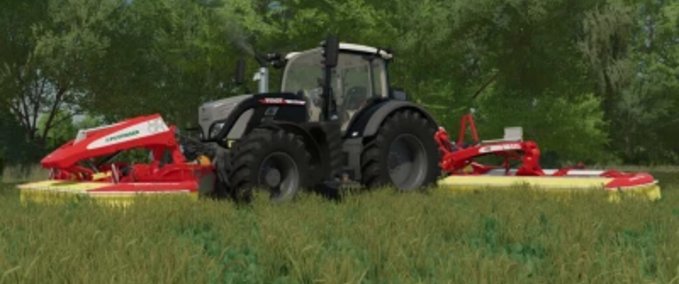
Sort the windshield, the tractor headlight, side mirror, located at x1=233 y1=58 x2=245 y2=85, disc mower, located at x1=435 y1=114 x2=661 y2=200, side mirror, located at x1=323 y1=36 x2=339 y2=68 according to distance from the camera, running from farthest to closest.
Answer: side mirror, located at x1=233 y1=58 x2=245 y2=85
the windshield
disc mower, located at x1=435 y1=114 x2=661 y2=200
the tractor headlight
side mirror, located at x1=323 y1=36 x2=339 y2=68

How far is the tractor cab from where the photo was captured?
9523 mm

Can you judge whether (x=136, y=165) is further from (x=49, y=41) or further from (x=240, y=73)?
(x=49, y=41)

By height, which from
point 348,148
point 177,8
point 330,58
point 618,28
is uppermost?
point 177,8

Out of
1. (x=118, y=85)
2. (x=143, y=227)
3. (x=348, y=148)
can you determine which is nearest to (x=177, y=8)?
(x=118, y=85)

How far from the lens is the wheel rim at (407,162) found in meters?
9.79

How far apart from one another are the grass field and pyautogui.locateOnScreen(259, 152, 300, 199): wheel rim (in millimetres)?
555

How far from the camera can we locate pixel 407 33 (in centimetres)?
2005

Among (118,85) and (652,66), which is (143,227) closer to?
(118,85)

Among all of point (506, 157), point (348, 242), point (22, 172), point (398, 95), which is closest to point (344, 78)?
point (398, 95)

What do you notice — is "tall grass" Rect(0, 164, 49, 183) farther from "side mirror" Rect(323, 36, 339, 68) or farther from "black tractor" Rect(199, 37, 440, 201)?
"side mirror" Rect(323, 36, 339, 68)

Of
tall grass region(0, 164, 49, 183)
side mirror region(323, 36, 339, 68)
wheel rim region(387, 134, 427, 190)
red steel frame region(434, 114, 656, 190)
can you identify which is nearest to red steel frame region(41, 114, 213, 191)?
side mirror region(323, 36, 339, 68)

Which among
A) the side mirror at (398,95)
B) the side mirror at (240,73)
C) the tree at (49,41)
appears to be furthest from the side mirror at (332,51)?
the tree at (49,41)

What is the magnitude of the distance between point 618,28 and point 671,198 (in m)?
9.09

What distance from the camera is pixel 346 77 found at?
31.8 ft
